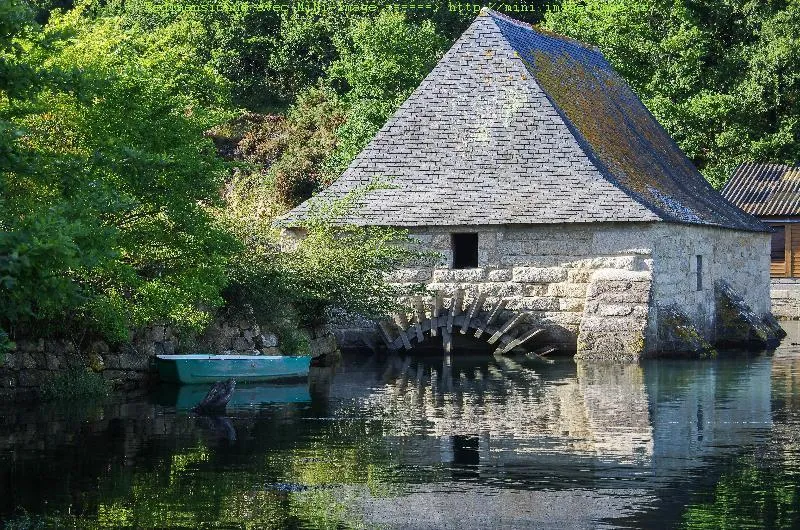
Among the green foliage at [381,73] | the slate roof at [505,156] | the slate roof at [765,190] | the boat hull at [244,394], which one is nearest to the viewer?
the boat hull at [244,394]

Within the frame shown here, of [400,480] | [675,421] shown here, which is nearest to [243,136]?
[675,421]

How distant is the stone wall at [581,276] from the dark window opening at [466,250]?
3.25 ft

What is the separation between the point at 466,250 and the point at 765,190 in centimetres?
1826

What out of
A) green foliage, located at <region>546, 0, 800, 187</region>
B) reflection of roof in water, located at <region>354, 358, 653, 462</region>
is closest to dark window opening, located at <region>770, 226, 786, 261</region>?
green foliage, located at <region>546, 0, 800, 187</region>

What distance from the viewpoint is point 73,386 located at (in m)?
22.9

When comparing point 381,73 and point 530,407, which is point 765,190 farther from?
Result: point 530,407

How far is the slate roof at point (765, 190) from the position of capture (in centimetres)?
4812

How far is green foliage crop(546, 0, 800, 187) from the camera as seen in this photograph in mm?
51125

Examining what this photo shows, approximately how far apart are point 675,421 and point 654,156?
1807 cm

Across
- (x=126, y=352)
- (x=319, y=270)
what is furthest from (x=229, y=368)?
(x=319, y=270)

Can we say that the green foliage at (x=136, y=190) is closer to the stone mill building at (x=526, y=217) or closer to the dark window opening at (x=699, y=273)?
the stone mill building at (x=526, y=217)

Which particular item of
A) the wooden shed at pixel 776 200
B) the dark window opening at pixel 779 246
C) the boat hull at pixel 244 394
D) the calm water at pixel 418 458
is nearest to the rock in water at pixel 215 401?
the calm water at pixel 418 458

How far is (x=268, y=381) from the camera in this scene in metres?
26.3

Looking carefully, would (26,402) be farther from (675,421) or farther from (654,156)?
(654,156)
